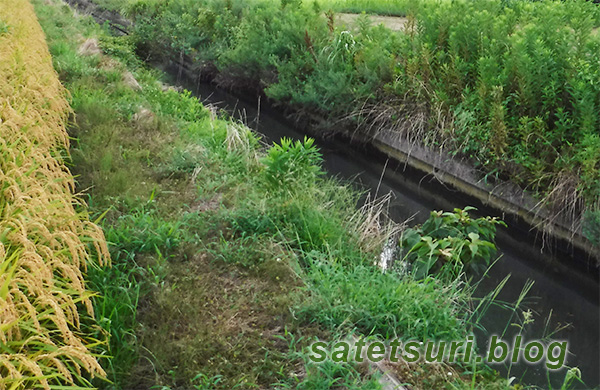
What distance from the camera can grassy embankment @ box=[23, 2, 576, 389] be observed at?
3.03 metres

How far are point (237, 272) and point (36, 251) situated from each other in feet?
4.66

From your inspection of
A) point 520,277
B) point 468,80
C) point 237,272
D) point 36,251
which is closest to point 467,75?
point 468,80

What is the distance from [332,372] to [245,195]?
227 centimetres

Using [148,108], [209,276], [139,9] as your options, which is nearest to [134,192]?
[209,276]

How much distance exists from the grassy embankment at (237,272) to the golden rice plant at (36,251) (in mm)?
308

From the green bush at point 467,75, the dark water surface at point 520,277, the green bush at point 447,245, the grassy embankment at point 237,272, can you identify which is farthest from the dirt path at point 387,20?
the green bush at point 447,245

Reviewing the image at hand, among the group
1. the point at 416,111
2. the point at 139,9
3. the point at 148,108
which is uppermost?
the point at 416,111

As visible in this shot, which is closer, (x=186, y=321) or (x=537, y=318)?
(x=186, y=321)

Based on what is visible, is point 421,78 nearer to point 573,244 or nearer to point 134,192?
point 573,244

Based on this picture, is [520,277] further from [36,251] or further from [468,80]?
[36,251]

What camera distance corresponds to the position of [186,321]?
3.30 metres

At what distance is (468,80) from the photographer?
7.02 m

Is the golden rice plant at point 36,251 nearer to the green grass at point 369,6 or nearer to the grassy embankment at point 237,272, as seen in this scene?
the grassy embankment at point 237,272

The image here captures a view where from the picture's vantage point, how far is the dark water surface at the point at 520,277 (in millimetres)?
4150
